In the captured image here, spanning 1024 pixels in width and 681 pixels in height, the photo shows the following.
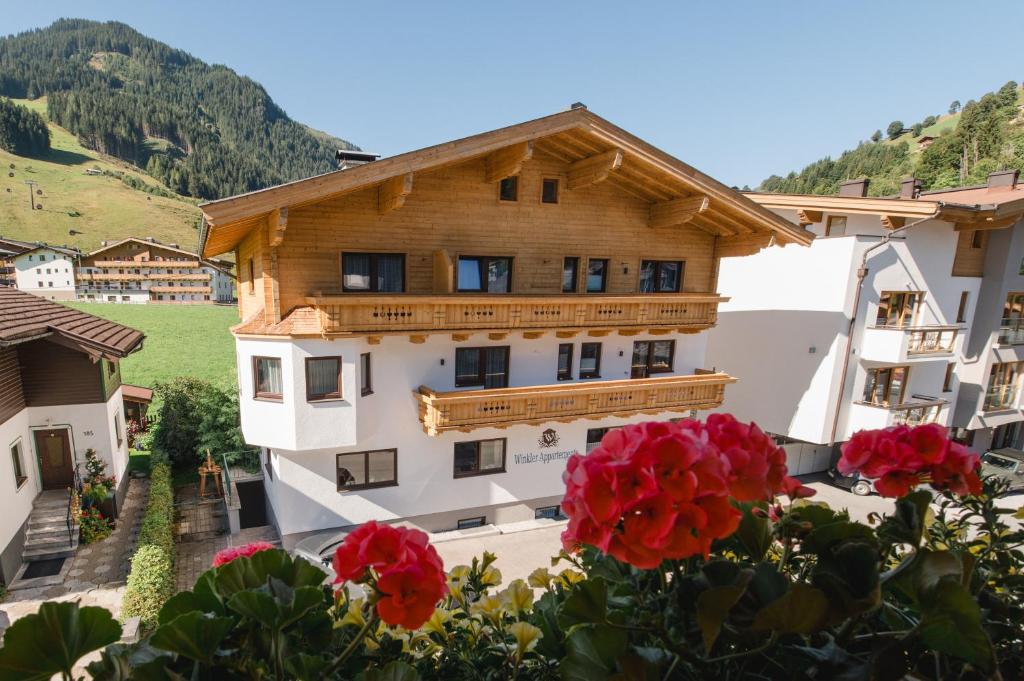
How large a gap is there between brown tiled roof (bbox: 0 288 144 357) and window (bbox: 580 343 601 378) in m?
13.1

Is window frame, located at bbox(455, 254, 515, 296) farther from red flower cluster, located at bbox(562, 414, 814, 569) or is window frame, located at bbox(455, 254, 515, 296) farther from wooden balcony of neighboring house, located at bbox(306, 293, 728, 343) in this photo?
red flower cluster, located at bbox(562, 414, 814, 569)

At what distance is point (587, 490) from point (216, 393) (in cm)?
2253

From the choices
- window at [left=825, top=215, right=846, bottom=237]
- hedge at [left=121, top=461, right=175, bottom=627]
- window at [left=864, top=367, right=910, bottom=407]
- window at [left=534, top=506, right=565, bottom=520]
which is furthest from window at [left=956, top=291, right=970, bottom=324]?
hedge at [left=121, top=461, right=175, bottom=627]

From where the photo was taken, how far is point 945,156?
74.8 meters

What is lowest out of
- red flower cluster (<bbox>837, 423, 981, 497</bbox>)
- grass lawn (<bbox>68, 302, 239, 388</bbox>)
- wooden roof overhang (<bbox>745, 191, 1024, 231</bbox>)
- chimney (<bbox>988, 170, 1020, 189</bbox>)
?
grass lawn (<bbox>68, 302, 239, 388</bbox>)

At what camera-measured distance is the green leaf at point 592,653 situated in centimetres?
154

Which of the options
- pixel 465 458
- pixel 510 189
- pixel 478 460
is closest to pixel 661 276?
pixel 510 189

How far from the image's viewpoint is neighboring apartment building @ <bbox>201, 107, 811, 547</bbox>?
11.7 m

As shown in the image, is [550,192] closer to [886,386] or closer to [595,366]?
[595,366]

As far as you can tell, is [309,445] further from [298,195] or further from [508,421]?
[298,195]

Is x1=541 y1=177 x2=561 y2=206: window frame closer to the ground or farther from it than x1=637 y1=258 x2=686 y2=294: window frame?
farther from it

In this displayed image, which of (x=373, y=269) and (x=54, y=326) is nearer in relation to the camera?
(x=373, y=269)

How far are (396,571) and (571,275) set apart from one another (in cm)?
1355

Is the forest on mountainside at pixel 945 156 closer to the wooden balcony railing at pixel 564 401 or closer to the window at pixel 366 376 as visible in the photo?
the wooden balcony railing at pixel 564 401
